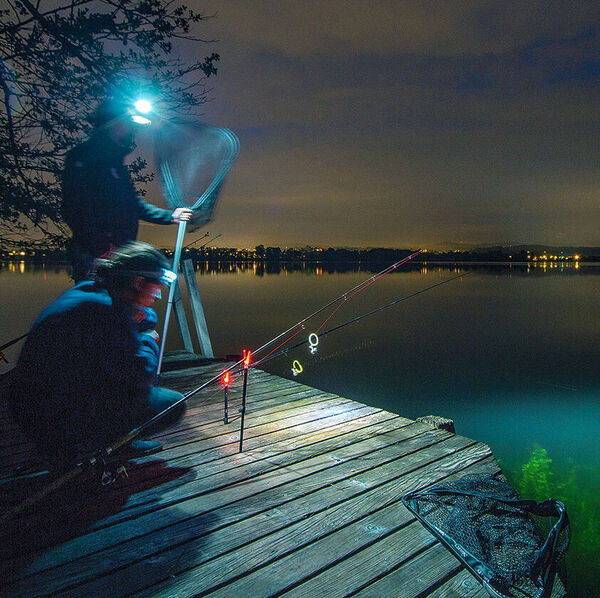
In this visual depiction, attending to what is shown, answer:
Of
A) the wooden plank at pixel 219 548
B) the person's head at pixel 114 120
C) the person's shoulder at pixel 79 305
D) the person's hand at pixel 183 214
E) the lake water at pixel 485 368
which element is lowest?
the lake water at pixel 485 368

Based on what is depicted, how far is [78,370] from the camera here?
7.32ft

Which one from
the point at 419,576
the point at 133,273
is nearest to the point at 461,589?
the point at 419,576

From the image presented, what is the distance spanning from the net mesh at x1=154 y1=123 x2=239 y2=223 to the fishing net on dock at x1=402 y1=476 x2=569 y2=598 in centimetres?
290

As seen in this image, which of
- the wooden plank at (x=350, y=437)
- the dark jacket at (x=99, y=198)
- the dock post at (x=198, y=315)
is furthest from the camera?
the dock post at (x=198, y=315)

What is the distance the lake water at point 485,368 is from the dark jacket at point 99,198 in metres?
3.81

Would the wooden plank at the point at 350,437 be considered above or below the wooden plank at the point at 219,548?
below

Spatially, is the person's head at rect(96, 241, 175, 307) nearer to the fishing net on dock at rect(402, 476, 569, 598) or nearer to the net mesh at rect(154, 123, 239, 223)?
the net mesh at rect(154, 123, 239, 223)

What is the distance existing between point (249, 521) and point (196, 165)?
3093mm

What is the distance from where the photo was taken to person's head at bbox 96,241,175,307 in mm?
2346

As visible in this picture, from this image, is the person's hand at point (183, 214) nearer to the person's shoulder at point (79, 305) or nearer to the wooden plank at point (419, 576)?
the person's shoulder at point (79, 305)

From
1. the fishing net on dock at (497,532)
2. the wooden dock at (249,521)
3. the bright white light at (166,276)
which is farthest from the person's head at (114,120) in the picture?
the fishing net on dock at (497,532)

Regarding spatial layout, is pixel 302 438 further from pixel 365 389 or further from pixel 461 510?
pixel 365 389

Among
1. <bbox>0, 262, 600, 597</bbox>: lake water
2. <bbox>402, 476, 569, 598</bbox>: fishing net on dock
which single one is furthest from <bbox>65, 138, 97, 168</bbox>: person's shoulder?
<bbox>0, 262, 600, 597</bbox>: lake water

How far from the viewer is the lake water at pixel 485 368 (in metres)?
6.32
